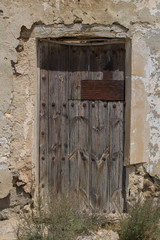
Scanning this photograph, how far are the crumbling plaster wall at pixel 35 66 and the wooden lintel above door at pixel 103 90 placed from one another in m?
0.18

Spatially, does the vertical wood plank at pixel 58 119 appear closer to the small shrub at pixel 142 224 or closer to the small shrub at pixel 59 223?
the small shrub at pixel 59 223

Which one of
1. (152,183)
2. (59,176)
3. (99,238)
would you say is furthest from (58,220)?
(152,183)

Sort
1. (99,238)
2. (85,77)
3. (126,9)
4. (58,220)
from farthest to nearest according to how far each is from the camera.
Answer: (85,77) < (126,9) < (99,238) < (58,220)

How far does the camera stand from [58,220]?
331cm

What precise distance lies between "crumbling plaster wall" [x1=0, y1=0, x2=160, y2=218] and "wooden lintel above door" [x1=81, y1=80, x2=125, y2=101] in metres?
0.18

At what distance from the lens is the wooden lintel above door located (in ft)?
13.3

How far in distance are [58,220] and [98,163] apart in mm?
1035

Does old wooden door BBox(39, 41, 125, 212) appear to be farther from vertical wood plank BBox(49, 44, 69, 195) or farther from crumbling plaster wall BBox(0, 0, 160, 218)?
crumbling plaster wall BBox(0, 0, 160, 218)

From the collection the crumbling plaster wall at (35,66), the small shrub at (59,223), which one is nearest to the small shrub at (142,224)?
the small shrub at (59,223)

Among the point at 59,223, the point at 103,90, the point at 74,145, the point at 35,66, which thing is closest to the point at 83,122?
the point at 74,145

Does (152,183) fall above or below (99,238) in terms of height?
above

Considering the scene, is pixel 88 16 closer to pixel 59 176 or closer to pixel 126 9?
pixel 126 9

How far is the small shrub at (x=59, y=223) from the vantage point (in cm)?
325

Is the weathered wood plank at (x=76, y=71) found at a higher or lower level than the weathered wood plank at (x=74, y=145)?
higher
